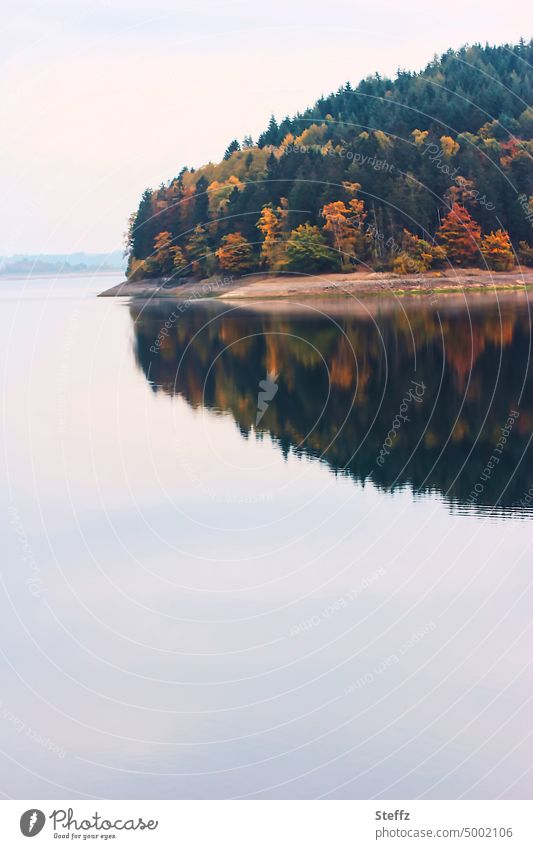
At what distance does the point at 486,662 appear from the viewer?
72.4ft

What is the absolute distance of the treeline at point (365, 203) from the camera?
422 ft

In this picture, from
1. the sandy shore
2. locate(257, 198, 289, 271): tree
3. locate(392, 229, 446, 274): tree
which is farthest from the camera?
locate(257, 198, 289, 271): tree

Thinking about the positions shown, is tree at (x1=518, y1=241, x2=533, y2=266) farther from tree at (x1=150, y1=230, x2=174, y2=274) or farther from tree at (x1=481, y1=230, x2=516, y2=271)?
tree at (x1=150, y1=230, x2=174, y2=274)

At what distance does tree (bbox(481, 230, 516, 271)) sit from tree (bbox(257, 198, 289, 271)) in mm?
20041

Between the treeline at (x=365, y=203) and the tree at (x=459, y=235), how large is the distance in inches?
5.5

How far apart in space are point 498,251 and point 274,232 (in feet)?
74.2

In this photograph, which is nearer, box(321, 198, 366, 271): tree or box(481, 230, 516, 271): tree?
box(321, 198, 366, 271): tree

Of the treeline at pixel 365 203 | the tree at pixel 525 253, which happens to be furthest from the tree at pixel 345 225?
the tree at pixel 525 253

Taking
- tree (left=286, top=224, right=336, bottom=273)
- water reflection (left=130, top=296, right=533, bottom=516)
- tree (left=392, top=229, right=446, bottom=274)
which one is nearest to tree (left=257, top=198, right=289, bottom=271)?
tree (left=286, top=224, right=336, bottom=273)

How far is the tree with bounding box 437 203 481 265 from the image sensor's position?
421 ft

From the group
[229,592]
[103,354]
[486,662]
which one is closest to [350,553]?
[229,592]

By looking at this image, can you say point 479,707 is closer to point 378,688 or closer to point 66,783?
point 378,688

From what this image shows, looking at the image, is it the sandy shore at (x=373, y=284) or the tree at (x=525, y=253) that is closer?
the sandy shore at (x=373, y=284)

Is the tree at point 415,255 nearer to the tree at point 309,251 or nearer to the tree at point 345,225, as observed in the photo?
the tree at point 345,225
